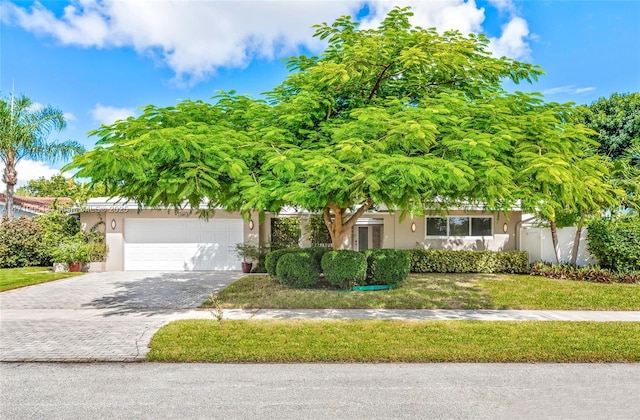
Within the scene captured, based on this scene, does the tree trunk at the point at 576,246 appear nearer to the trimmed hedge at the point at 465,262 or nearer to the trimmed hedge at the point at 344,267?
the trimmed hedge at the point at 465,262

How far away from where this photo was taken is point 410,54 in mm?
8828

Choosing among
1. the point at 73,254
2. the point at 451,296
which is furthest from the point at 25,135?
the point at 451,296

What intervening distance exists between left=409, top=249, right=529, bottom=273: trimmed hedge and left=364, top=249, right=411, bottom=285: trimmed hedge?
15.5ft

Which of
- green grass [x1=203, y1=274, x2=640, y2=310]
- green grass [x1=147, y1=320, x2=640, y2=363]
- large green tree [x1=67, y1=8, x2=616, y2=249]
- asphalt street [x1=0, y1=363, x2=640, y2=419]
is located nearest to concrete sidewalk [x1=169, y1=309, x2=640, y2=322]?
green grass [x1=203, y1=274, x2=640, y2=310]

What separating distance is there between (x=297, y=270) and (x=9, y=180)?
16806 millimetres

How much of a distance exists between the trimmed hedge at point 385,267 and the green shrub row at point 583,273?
6.97 metres

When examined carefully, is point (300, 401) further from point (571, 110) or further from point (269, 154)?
point (571, 110)

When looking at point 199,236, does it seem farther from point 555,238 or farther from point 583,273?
point 583,273

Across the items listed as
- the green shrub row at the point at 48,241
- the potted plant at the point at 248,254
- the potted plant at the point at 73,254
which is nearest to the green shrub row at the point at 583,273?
the potted plant at the point at 248,254

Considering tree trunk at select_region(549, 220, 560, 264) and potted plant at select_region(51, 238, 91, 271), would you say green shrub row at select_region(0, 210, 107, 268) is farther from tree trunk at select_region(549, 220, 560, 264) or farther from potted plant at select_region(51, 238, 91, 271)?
tree trunk at select_region(549, 220, 560, 264)

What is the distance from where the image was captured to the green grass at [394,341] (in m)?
6.05

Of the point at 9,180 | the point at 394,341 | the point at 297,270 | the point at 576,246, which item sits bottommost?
the point at 394,341

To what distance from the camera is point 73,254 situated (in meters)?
16.9

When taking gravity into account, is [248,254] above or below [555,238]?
below
